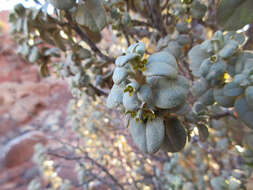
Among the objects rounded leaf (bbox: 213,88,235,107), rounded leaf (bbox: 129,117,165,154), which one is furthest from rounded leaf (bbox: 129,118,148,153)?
rounded leaf (bbox: 213,88,235,107)

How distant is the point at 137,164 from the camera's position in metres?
1.81

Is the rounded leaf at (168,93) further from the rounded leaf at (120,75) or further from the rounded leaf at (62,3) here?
the rounded leaf at (62,3)

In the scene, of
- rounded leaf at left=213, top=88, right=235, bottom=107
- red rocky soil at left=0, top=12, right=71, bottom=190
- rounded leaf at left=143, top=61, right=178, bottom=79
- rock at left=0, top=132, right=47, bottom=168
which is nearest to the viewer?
rounded leaf at left=143, top=61, right=178, bottom=79

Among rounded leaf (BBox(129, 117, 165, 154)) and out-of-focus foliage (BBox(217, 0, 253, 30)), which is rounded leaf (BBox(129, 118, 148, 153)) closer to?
rounded leaf (BBox(129, 117, 165, 154))

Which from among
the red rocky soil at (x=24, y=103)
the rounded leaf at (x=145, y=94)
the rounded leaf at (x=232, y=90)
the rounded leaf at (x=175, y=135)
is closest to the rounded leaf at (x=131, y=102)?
the rounded leaf at (x=145, y=94)

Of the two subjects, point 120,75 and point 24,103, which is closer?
point 120,75

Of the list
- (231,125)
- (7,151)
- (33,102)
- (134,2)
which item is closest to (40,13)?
(134,2)

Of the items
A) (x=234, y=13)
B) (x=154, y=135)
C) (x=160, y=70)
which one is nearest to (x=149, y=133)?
(x=154, y=135)

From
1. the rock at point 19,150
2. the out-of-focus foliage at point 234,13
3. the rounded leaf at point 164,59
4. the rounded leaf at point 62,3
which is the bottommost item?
the rock at point 19,150

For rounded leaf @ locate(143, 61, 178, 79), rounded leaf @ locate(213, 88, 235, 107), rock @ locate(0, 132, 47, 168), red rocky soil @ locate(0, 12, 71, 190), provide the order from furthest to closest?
red rocky soil @ locate(0, 12, 71, 190)
rock @ locate(0, 132, 47, 168)
rounded leaf @ locate(213, 88, 235, 107)
rounded leaf @ locate(143, 61, 178, 79)

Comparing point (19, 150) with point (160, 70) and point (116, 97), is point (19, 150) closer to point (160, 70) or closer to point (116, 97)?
point (116, 97)

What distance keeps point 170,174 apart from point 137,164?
0.39 metres

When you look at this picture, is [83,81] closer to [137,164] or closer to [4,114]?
[137,164]

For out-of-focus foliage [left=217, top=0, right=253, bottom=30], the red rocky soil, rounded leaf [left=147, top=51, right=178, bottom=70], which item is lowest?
the red rocky soil
